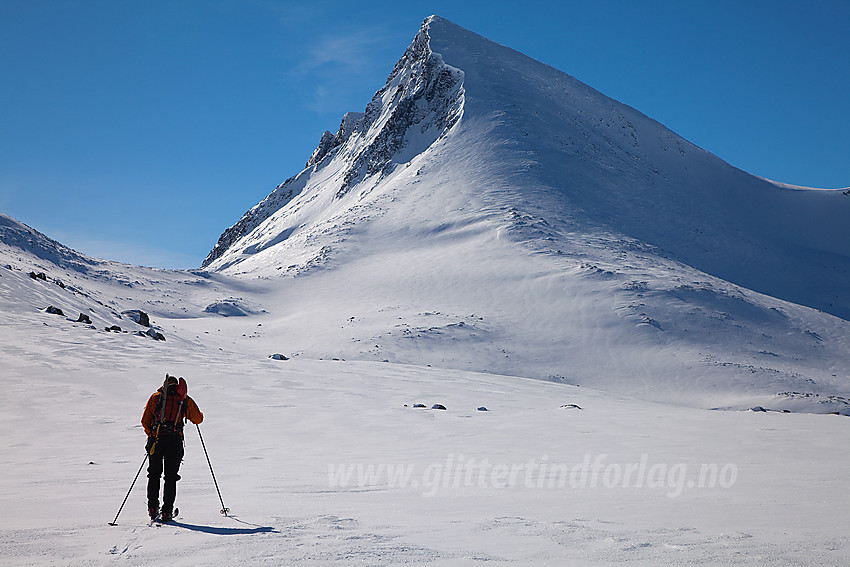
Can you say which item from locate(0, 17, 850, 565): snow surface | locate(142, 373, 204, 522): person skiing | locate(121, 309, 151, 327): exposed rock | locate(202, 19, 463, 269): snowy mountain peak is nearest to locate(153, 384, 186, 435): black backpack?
locate(142, 373, 204, 522): person skiing

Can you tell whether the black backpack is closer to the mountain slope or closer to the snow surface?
the snow surface

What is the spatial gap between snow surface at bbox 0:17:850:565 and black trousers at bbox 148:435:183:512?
330mm

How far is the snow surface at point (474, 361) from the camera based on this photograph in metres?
6.86

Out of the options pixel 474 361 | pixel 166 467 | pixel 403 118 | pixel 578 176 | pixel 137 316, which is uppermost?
pixel 403 118

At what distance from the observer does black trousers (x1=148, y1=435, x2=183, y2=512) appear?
7.69 meters

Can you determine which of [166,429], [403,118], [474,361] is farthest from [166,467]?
[403,118]

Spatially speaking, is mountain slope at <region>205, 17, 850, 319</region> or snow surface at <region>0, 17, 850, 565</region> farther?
mountain slope at <region>205, 17, 850, 319</region>

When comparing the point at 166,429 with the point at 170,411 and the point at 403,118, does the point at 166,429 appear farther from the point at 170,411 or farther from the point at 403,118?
the point at 403,118

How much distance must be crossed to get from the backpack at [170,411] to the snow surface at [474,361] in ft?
3.71

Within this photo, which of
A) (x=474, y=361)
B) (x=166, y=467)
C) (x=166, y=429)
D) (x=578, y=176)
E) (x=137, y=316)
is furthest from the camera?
(x=578, y=176)

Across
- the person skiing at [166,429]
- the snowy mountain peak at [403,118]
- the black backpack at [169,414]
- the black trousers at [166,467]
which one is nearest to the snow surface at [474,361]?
the black trousers at [166,467]

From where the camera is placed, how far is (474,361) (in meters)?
39.8

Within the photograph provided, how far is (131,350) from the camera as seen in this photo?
25078 mm

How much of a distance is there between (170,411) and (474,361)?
3238 centimetres
